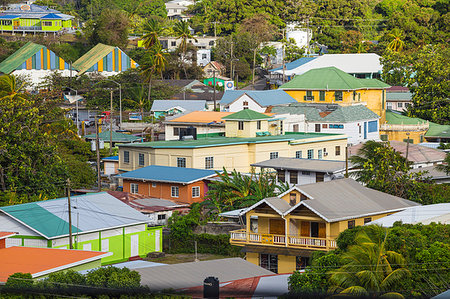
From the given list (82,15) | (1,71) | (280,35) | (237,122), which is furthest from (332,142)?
(82,15)

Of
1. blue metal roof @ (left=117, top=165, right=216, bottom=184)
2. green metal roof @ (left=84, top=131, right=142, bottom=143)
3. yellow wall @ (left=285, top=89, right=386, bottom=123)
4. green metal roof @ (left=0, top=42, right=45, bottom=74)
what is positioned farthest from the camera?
green metal roof @ (left=0, top=42, right=45, bottom=74)

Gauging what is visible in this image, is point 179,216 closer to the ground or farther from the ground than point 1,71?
closer to the ground

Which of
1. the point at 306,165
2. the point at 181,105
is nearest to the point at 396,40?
the point at 181,105

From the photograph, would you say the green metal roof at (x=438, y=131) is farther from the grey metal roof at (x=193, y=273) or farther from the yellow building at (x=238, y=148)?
the grey metal roof at (x=193, y=273)

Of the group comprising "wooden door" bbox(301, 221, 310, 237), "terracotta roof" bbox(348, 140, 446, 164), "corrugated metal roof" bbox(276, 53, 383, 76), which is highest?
"corrugated metal roof" bbox(276, 53, 383, 76)

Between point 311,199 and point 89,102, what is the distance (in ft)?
214

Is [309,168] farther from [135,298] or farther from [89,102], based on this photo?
[89,102]

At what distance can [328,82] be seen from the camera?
83.9m

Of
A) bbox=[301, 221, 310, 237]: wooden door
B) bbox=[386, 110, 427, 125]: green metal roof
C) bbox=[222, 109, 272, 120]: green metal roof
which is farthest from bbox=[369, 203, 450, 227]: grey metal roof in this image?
bbox=[386, 110, 427, 125]: green metal roof

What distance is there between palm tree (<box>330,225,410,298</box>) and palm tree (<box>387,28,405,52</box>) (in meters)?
93.8

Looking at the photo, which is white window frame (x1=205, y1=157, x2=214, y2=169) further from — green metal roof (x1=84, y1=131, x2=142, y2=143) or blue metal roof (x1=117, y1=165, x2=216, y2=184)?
green metal roof (x1=84, y1=131, x2=142, y2=143)

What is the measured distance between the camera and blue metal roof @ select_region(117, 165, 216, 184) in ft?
172

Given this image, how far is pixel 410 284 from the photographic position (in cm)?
2578

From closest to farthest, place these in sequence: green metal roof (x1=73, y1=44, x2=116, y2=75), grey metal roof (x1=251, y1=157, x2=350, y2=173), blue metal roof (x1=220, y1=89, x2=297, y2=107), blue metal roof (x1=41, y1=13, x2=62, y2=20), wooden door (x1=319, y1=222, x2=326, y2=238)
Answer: wooden door (x1=319, y1=222, x2=326, y2=238) → grey metal roof (x1=251, y1=157, x2=350, y2=173) → blue metal roof (x1=220, y1=89, x2=297, y2=107) → green metal roof (x1=73, y1=44, x2=116, y2=75) → blue metal roof (x1=41, y1=13, x2=62, y2=20)
